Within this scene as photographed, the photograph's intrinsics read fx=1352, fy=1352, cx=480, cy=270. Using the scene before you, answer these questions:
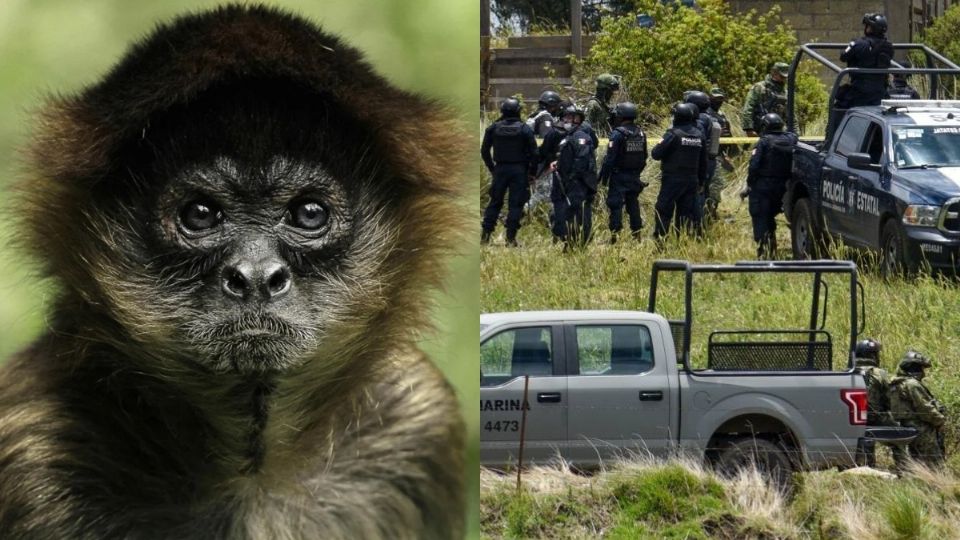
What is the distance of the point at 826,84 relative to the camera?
12.0 meters

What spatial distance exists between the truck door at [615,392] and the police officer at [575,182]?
56.4 inches

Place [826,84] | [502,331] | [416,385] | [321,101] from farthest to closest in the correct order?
1. [826,84]
2. [502,331]
3. [416,385]
4. [321,101]

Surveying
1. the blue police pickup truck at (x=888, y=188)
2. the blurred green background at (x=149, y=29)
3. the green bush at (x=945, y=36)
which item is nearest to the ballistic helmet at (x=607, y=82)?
the blue police pickup truck at (x=888, y=188)

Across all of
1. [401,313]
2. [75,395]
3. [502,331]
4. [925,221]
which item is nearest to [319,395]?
[401,313]

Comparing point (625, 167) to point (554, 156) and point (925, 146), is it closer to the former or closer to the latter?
point (554, 156)

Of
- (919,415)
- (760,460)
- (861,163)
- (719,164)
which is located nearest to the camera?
(760,460)

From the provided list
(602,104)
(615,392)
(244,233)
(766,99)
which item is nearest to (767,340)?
(615,392)

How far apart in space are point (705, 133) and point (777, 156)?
0.96 metres

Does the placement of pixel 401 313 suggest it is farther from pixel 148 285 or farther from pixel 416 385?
pixel 148 285

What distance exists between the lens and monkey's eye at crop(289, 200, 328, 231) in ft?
7.99

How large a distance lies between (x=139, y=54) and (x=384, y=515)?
129cm

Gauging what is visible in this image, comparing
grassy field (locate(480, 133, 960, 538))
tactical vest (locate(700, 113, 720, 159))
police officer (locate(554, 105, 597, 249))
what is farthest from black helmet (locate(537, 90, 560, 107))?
tactical vest (locate(700, 113, 720, 159))

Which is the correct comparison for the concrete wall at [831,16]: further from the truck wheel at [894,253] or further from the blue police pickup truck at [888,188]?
the truck wheel at [894,253]

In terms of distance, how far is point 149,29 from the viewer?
7.32 ft
